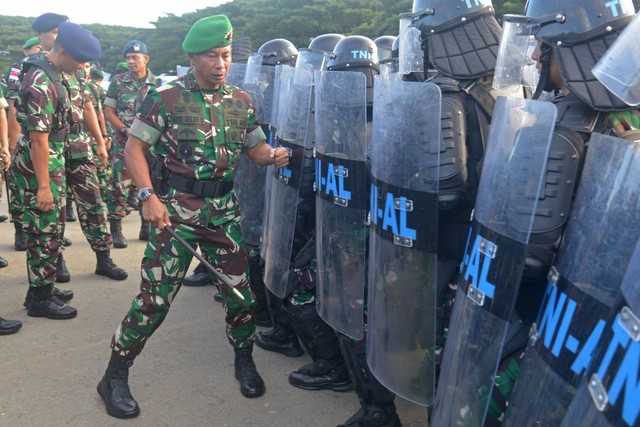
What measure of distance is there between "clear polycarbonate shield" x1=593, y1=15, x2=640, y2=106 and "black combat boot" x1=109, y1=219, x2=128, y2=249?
210 inches

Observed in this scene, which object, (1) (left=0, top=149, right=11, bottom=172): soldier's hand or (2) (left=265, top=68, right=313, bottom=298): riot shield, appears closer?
(2) (left=265, top=68, right=313, bottom=298): riot shield

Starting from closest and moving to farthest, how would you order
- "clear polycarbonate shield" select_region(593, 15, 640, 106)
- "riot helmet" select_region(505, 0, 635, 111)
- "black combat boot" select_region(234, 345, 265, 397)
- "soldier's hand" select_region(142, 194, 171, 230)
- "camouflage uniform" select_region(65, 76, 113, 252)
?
"clear polycarbonate shield" select_region(593, 15, 640, 106)
"riot helmet" select_region(505, 0, 635, 111)
"soldier's hand" select_region(142, 194, 171, 230)
"black combat boot" select_region(234, 345, 265, 397)
"camouflage uniform" select_region(65, 76, 113, 252)

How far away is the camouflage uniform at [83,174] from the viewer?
14.4 feet

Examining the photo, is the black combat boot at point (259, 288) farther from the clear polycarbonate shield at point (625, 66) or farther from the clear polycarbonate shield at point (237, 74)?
the clear polycarbonate shield at point (625, 66)

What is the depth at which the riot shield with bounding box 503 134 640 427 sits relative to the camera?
4.07ft

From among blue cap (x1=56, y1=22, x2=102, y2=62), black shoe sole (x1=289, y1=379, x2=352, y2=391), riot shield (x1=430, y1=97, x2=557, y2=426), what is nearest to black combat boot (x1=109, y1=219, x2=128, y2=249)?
blue cap (x1=56, y1=22, x2=102, y2=62)

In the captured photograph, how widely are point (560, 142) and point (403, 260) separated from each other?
71cm

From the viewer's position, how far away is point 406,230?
2.05 metres

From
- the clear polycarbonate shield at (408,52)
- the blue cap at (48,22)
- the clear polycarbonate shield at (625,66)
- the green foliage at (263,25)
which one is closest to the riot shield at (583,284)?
the clear polycarbonate shield at (625,66)

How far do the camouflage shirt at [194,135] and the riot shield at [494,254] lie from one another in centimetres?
147

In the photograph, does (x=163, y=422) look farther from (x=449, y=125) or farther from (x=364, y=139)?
(x=449, y=125)

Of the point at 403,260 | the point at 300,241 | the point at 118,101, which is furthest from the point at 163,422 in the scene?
the point at 118,101

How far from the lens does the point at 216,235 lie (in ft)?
9.59

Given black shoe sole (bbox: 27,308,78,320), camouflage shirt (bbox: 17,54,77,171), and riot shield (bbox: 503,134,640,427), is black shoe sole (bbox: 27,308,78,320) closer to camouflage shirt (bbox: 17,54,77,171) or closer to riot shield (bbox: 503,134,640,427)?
camouflage shirt (bbox: 17,54,77,171)
